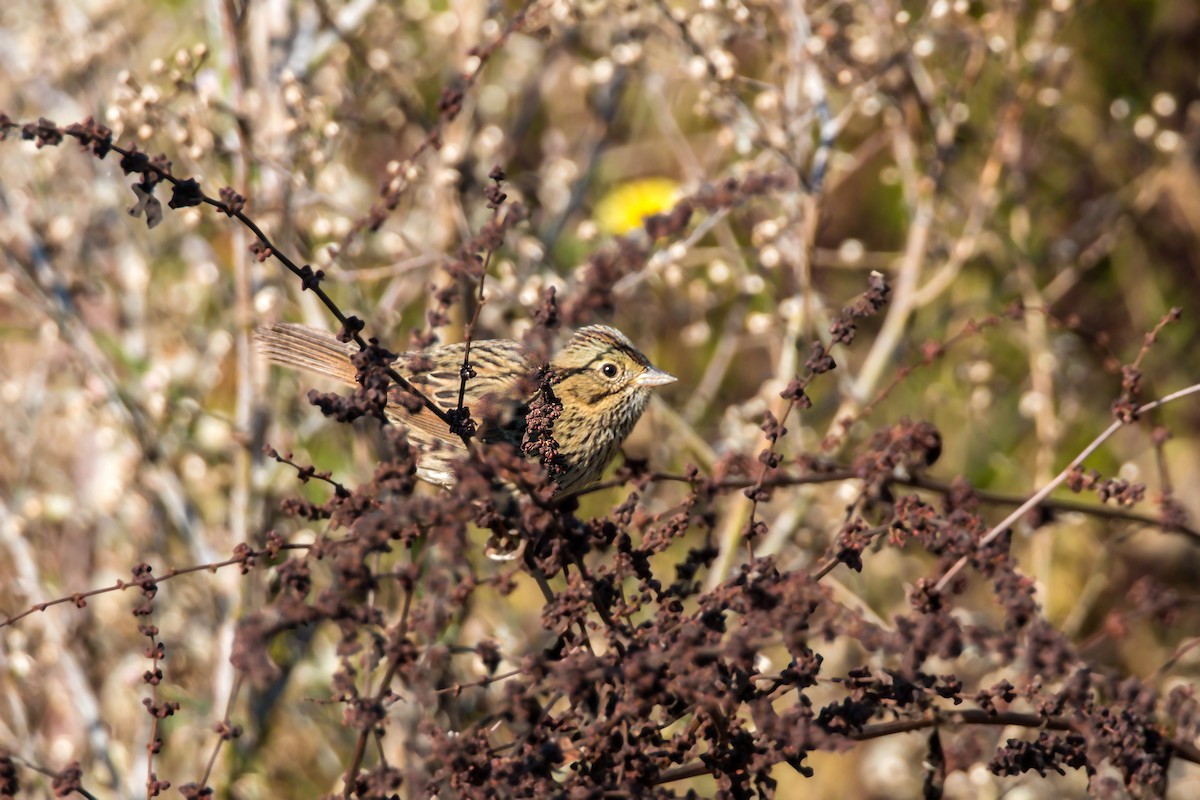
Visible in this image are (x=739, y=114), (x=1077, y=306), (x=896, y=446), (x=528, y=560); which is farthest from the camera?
(x=1077, y=306)

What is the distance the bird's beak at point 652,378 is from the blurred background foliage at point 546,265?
28 cm

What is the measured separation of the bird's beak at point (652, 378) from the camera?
12.4 ft

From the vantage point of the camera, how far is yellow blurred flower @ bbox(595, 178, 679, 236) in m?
5.23


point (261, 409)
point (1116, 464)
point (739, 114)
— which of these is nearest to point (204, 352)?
point (261, 409)

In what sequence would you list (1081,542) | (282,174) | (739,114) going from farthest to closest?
(1081,542) → (739,114) → (282,174)

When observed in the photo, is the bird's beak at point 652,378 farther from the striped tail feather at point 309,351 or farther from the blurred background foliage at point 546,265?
the striped tail feather at point 309,351

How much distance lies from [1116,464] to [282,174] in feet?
12.1

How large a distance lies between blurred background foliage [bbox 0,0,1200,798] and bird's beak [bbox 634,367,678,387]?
0.91ft

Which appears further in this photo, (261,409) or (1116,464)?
(1116,464)

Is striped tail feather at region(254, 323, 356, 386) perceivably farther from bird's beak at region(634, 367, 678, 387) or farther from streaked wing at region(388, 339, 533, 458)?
bird's beak at region(634, 367, 678, 387)

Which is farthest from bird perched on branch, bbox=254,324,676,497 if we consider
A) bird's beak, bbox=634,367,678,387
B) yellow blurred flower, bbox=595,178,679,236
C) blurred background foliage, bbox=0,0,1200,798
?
yellow blurred flower, bbox=595,178,679,236

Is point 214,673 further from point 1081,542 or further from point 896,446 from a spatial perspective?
point 1081,542

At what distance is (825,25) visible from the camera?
3.95 metres

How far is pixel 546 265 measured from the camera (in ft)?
14.8
